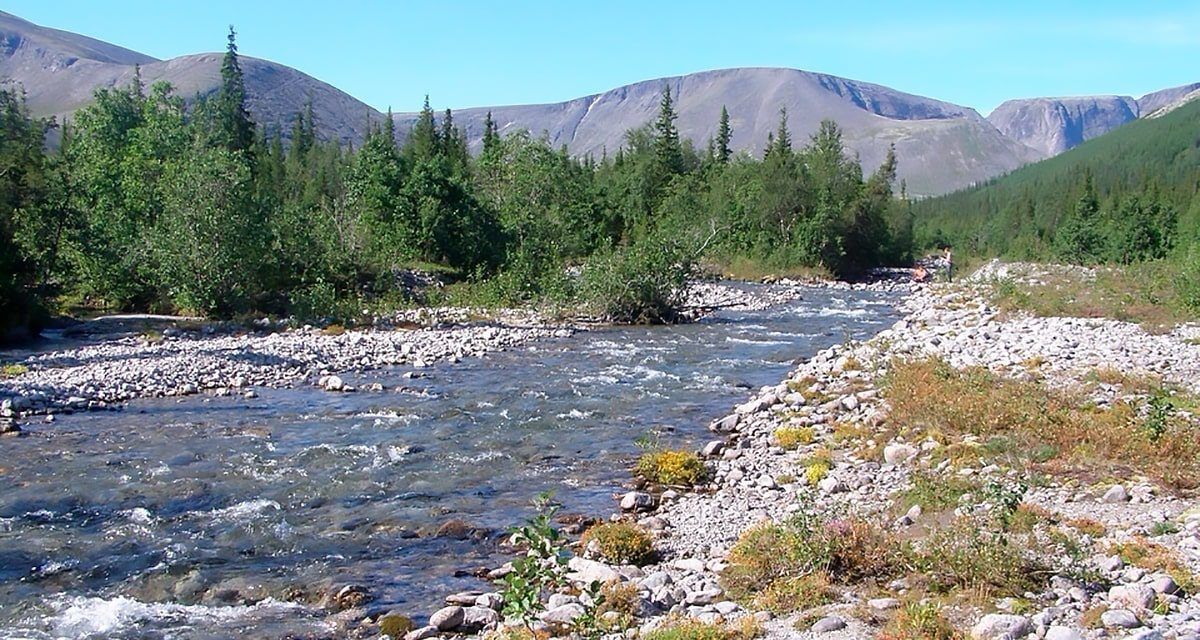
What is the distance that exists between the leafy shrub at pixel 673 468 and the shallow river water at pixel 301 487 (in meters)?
0.51

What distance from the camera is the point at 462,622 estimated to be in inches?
340

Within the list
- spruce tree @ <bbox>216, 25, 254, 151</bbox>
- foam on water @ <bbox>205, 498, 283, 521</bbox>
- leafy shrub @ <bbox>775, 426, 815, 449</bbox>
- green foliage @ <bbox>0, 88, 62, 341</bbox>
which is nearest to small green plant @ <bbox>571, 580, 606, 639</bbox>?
foam on water @ <bbox>205, 498, 283, 521</bbox>

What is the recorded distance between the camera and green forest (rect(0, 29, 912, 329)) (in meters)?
30.6

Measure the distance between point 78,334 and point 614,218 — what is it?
5598cm

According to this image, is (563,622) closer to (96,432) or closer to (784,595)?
(784,595)

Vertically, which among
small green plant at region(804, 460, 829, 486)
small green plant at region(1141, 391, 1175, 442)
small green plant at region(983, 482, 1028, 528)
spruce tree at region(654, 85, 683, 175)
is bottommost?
small green plant at region(804, 460, 829, 486)

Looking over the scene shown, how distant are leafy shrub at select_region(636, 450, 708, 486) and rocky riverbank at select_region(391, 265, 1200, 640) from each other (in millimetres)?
240

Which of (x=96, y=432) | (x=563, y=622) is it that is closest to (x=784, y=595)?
(x=563, y=622)

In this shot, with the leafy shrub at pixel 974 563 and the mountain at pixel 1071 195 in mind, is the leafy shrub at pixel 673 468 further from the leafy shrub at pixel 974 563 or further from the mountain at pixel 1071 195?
the mountain at pixel 1071 195

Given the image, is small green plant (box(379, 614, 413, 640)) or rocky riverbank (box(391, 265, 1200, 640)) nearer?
rocky riverbank (box(391, 265, 1200, 640))

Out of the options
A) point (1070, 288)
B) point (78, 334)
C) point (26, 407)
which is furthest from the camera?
point (1070, 288)

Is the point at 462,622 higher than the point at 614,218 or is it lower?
lower

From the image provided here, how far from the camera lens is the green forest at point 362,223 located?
30594 millimetres

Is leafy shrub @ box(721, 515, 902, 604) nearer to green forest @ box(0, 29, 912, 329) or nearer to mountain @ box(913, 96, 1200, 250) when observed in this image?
green forest @ box(0, 29, 912, 329)
